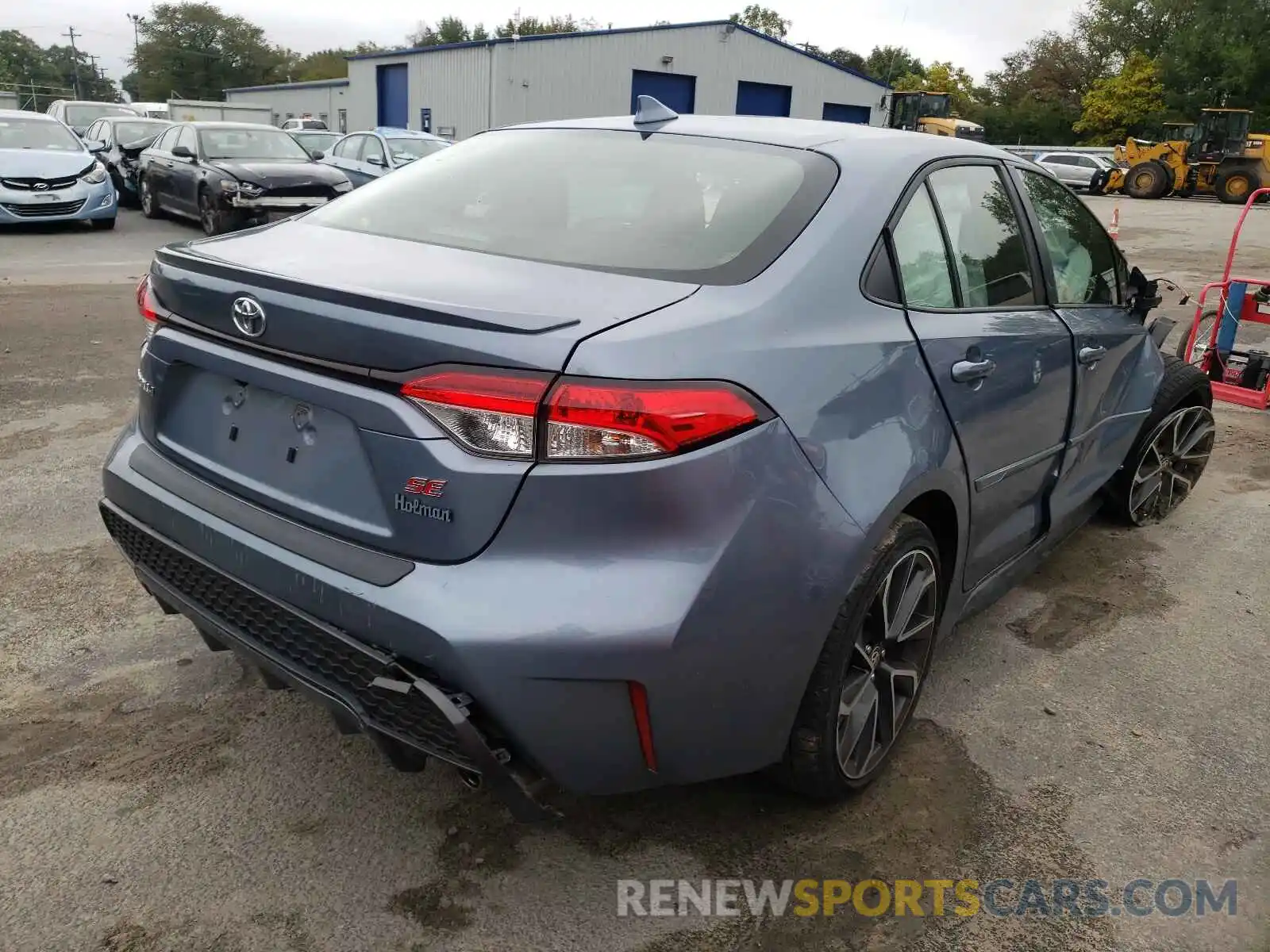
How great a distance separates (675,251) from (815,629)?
0.89m

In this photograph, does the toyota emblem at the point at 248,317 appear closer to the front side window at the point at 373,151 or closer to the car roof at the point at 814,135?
the car roof at the point at 814,135

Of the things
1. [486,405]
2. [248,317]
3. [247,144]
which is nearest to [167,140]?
[247,144]

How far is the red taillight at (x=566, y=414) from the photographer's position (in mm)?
1825

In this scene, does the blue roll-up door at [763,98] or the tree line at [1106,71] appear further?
the tree line at [1106,71]

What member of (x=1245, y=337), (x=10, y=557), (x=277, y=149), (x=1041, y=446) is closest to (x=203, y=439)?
(x=10, y=557)

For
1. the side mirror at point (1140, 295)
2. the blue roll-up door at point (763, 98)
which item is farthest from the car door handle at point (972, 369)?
the blue roll-up door at point (763, 98)

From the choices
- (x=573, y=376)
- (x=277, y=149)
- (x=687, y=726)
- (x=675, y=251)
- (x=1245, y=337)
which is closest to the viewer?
(x=573, y=376)

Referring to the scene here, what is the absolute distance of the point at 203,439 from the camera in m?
2.34

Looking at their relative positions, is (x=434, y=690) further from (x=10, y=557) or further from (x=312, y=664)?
(x=10, y=557)

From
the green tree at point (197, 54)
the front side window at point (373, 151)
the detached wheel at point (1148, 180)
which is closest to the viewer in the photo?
the front side window at point (373, 151)

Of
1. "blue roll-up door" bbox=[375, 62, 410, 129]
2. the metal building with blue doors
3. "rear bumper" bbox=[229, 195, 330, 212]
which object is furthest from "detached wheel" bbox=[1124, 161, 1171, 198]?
"rear bumper" bbox=[229, 195, 330, 212]

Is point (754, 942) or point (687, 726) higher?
point (687, 726)

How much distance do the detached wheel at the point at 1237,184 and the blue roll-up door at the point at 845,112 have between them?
12.0 m

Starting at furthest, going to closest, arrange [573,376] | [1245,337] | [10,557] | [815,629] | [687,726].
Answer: [1245,337] → [10,557] → [815,629] → [687,726] → [573,376]
